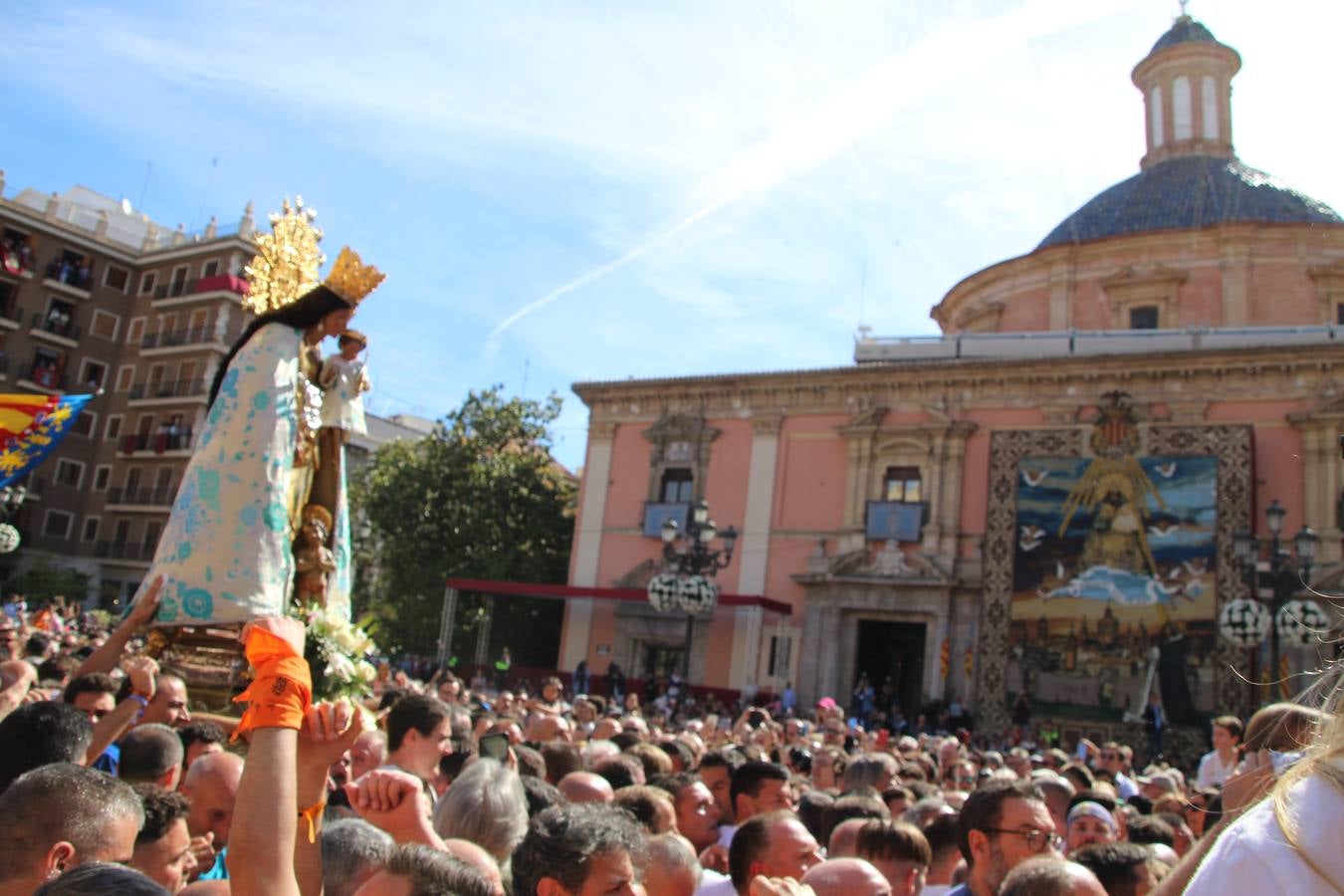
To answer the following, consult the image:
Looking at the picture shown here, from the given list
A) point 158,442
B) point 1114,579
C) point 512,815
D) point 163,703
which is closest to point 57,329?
point 158,442

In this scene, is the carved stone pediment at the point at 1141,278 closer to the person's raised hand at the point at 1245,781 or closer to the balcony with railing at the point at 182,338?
the person's raised hand at the point at 1245,781

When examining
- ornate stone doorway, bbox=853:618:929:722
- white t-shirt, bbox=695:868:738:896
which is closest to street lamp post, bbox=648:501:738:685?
ornate stone doorway, bbox=853:618:929:722

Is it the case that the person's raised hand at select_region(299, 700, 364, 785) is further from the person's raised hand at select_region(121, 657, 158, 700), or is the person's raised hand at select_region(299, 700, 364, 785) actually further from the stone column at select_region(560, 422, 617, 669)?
the stone column at select_region(560, 422, 617, 669)

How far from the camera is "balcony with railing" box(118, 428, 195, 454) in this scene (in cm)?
4325

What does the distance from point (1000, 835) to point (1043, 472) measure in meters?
22.6

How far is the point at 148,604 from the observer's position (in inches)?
288

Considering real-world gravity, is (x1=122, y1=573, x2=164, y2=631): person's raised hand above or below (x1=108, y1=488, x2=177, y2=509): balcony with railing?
below

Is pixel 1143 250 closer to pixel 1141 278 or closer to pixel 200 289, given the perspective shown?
pixel 1141 278

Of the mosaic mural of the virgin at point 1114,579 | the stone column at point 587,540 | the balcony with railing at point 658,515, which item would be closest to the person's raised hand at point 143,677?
the mosaic mural of the virgin at point 1114,579

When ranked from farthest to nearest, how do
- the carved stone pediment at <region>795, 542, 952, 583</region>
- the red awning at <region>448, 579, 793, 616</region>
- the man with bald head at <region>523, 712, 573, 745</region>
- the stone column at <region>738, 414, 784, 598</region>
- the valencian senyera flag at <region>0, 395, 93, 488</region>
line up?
the stone column at <region>738, 414, 784, 598</region> < the red awning at <region>448, 579, 793, 616</region> < the carved stone pediment at <region>795, 542, 952, 583</region> < the valencian senyera flag at <region>0, 395, 93, 488</region> < the man with bald head at <region>523, 712, 573, 745</region>

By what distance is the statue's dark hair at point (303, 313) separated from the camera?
27.5 ft

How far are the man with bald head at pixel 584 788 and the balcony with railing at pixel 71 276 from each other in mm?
44874

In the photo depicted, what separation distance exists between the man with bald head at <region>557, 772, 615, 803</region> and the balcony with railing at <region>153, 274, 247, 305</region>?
40441mm

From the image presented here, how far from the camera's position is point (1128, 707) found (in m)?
22.8
